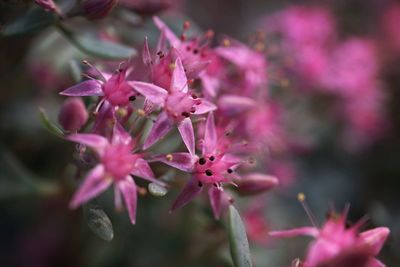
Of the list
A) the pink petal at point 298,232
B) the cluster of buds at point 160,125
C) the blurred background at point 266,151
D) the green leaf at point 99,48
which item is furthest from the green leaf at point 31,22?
the pink petal at point 298,232

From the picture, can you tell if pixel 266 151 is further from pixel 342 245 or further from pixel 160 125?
pixel 160 125

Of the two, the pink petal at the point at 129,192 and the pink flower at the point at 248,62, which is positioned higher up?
the pink flower at the point at 248,62

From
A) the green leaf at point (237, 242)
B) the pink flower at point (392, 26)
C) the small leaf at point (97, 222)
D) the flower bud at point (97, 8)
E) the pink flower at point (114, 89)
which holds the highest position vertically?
the pink flower at point (392, 26)

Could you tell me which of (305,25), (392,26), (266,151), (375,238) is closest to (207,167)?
(375,238)

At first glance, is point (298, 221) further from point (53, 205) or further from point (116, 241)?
point (53, 205)

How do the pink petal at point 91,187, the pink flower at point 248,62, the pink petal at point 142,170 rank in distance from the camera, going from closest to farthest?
the pink petal at point 91,187
the pink petal at point 142,170
the pink flower at point 248,62

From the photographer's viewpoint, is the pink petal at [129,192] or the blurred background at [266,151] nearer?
the pink petal at [129,192]

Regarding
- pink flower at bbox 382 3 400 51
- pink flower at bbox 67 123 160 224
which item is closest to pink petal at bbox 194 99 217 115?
pink flower at bbox 67 123 160 224

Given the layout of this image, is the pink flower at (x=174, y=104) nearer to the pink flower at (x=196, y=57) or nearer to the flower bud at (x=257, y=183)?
the pink flower at (x=196, y=57)

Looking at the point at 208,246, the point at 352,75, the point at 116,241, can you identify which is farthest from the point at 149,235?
the point at 352,75
